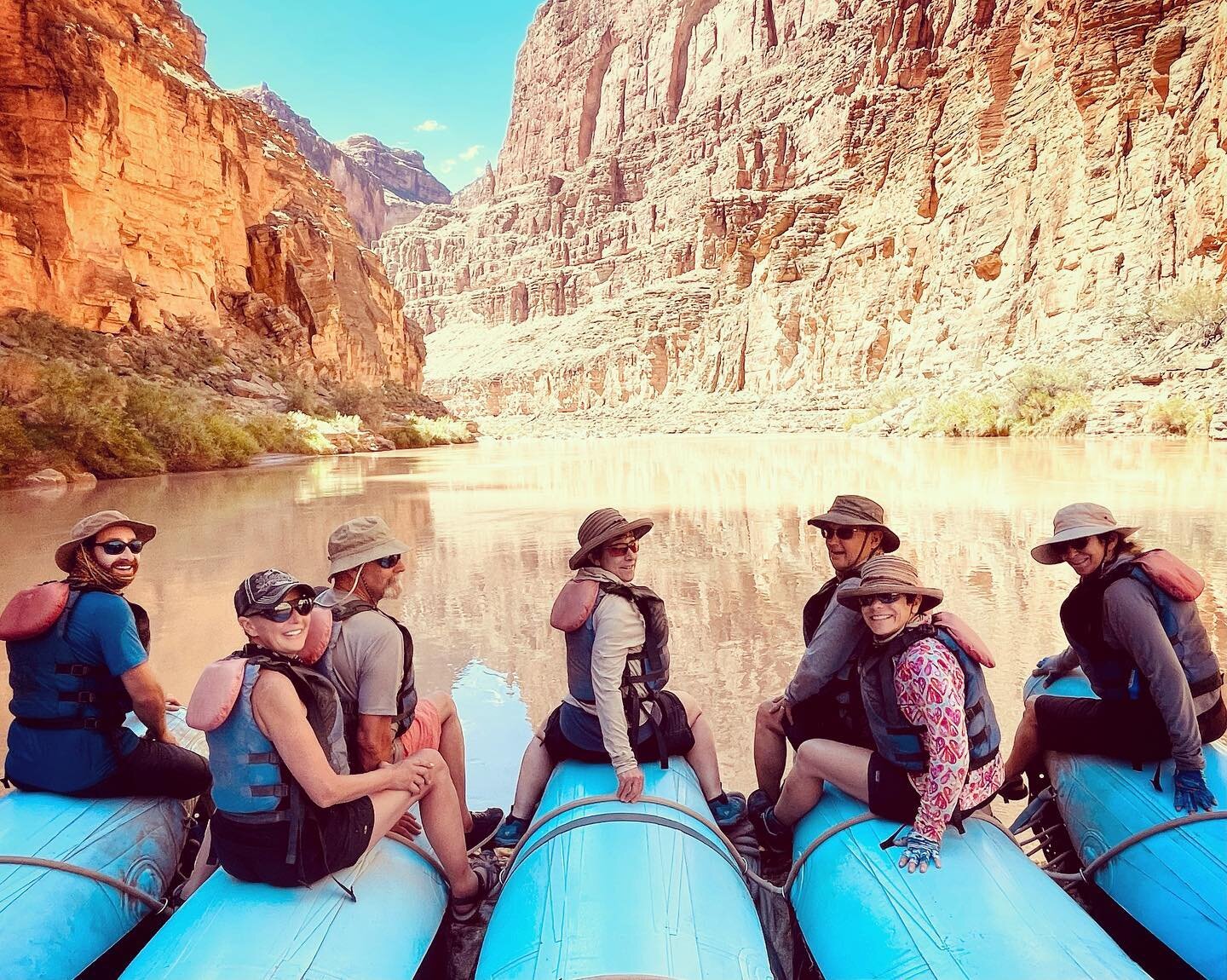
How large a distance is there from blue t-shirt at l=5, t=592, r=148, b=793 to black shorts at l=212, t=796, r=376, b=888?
73 cm

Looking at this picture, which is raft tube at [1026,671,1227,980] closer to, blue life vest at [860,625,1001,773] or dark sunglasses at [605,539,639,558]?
blue life vest at [860,625,1001,773]

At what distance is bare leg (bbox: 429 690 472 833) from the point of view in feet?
8.54

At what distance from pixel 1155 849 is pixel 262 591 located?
8.11 feet

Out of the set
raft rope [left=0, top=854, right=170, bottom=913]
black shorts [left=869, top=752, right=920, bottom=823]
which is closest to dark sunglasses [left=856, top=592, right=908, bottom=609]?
black shorts [left=869, top=752, right=920, bottom=823]

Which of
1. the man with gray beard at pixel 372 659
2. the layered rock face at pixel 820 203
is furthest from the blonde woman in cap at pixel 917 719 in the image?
the layered rock face at pixel 820 203

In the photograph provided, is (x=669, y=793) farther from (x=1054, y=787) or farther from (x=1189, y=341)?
(x=1189, y=341)

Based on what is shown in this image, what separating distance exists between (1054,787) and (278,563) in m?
6.70

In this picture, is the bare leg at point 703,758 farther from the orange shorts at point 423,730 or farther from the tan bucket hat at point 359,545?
the tan bucket hat at point 359,545

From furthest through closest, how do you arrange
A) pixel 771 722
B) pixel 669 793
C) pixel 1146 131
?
pixel 1146 131, pixel 771 722, pixel 669 793

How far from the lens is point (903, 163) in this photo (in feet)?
186

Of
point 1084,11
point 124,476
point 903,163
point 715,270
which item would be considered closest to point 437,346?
point 715,270

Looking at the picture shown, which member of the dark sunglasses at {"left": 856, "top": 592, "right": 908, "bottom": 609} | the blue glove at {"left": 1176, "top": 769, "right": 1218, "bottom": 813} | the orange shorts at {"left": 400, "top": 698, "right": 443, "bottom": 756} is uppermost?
the dark sunglasses at {"left": 856, "top": 592, "right": 908, "bottom": 609}

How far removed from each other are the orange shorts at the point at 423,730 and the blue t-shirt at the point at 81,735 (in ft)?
2.94

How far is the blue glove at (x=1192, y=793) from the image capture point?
6.63ft
